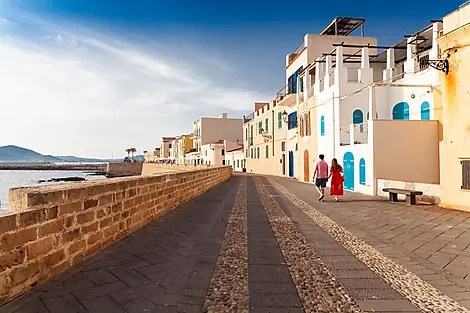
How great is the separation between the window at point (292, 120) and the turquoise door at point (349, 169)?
32.4ft

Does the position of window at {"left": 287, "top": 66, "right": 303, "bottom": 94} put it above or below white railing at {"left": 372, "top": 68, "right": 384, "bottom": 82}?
above

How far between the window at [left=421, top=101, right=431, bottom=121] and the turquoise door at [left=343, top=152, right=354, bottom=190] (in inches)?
141

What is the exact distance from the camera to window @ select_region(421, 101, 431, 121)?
49.9ft

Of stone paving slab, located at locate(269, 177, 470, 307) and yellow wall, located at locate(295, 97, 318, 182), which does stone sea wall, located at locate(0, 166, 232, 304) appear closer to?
stone paving slab, located at locate(269, 177, 470, 307)

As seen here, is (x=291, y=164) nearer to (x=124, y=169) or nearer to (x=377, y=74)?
(x=377, y=74)

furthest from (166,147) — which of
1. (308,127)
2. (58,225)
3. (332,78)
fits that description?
(58,225)

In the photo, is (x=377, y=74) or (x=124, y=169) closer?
(x=377, y=74)

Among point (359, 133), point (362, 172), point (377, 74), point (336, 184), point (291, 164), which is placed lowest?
point (336, 184)

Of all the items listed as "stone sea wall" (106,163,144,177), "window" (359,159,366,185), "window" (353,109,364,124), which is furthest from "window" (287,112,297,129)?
"stone sea wall" (106,163,144,177)

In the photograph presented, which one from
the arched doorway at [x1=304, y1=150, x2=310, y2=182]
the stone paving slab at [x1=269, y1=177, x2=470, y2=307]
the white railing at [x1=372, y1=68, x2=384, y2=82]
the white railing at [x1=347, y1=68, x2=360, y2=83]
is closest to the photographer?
the stone paving slab at [x1=269, y1=177, x2=470, y2=307]

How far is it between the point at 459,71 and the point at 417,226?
5.10 meters

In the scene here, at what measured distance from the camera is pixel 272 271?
4.41m

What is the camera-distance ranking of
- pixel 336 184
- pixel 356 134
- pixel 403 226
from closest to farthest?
1. pixel 403 226
2. pixel 336 184
3. pixel 356 134

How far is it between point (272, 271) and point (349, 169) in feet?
42.1
